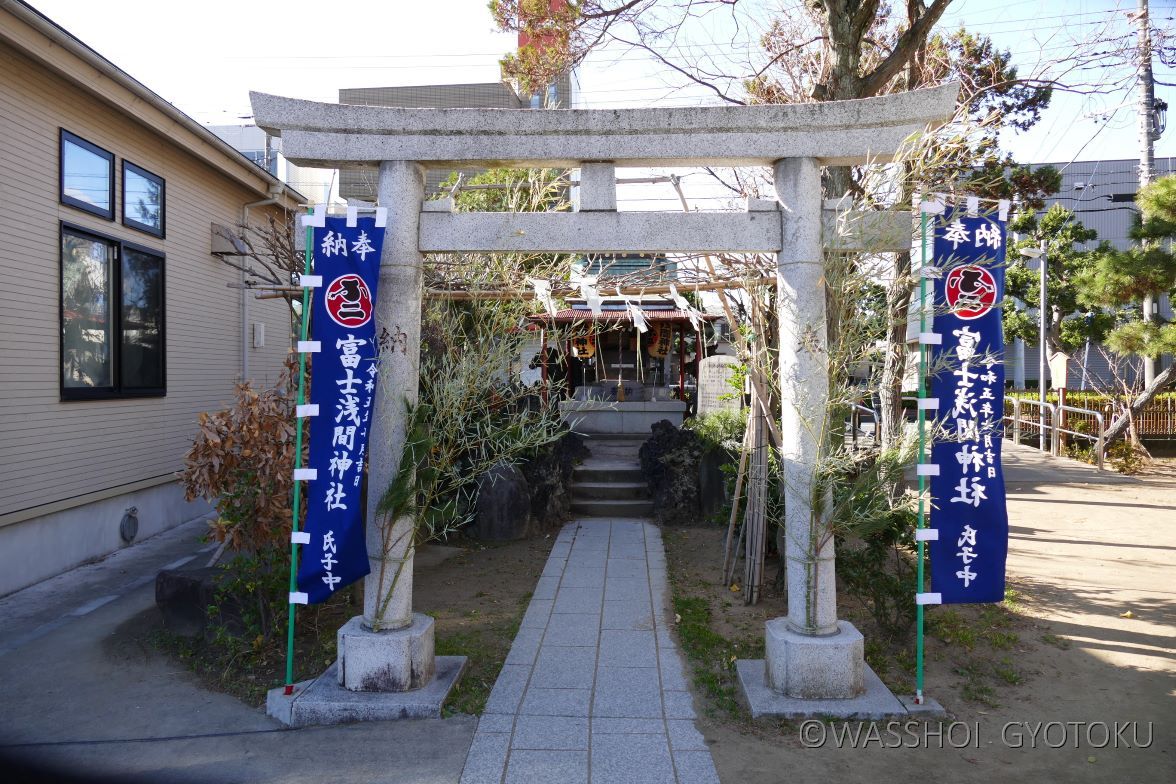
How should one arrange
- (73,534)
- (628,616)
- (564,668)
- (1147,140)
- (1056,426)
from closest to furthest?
(564,668) → (628,616) → (73,534) → (1147,140) → (1056,426)

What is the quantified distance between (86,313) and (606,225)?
21.2ft

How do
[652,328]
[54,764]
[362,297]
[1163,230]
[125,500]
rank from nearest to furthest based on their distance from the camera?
1. [54,764]
2. [362,297]
3. [125,500]
4. [1163,230]
5. [652,328]

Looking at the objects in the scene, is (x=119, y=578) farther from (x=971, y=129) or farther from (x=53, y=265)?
(x=971, y=129)

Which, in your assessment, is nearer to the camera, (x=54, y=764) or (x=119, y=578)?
(x=54, y=764)

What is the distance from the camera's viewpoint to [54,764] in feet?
13.1

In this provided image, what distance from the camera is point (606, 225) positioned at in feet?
15.9

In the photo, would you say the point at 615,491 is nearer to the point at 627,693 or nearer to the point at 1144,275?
the point at 627,693

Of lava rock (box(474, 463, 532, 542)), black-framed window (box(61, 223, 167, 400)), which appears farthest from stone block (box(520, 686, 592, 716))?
black-framed window (box(61, 223, 167, 400))

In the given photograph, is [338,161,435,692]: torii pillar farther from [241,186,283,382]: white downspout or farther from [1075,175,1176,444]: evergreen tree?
[1075,175,1176,444]: evergreen tree

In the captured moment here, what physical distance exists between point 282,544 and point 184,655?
1.07 m

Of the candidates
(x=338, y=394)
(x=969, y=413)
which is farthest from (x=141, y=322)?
(x=969, y=413)

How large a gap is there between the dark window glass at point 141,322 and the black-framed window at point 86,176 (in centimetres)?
63

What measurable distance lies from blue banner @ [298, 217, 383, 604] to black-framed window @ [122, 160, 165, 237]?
574 centimetres

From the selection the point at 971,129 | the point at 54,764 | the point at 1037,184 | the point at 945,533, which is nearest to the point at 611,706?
the point at 945,533
